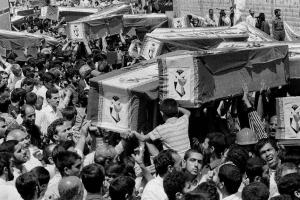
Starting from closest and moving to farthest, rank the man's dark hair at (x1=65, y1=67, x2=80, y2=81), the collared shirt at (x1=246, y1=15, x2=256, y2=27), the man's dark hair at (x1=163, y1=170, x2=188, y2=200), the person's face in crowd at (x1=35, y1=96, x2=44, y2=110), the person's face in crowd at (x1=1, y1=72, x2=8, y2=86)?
the man's dark hair at (x1=163, y1=170, x2=188, y2=200) → the person's face in crowd at (x1=35, y1=96, x2=44, y2=110) → the man's dark hair at (x1=65, y1=67, x2=80, y2=81) → the person's face in crowd at (x1=1, y1=72, x2=8, y2=86) → the collared shirt at (x1=246, y1=15, x2=256, y2=27)

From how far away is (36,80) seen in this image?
→ 41.6 feet

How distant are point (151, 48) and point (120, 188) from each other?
658cm

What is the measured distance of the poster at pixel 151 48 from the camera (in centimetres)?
1271

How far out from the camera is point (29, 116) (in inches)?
397

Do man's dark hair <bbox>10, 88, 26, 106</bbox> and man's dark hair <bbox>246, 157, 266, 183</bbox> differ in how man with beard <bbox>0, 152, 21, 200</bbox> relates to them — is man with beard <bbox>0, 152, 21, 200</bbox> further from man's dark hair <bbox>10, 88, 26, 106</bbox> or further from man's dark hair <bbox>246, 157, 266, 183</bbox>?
man's dark hair <bbox>10, 88, 26, 106</bbox>

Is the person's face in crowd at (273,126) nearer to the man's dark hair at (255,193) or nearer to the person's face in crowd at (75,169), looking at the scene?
the person's face in crowd at (75,169)

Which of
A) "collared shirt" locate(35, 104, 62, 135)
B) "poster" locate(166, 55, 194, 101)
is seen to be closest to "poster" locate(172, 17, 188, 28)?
"collared shirt" locate(35, 104, 62, 135)

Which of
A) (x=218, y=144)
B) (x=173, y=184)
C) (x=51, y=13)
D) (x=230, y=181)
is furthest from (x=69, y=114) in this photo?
(x=51, y=13)

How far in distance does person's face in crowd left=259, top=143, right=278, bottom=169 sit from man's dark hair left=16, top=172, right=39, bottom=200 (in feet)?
7.79

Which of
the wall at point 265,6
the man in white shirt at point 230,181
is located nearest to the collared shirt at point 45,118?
the man in white shirt at point 230,181

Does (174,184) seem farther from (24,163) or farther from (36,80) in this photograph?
(36,80)

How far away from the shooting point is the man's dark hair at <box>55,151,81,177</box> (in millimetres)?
7395

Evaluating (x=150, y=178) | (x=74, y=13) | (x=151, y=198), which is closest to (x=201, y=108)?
(x=150, y=178)

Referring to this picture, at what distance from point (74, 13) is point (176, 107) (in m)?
18.5
